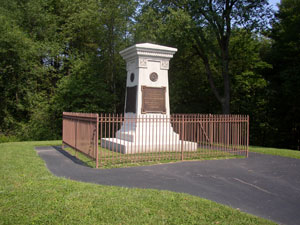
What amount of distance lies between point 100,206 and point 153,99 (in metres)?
7.73

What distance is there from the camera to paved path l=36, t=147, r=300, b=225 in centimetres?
561

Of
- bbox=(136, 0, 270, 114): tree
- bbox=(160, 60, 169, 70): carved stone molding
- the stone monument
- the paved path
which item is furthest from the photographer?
bbox=(136, 0, 270, 114): tree

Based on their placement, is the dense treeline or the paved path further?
the dense treeline

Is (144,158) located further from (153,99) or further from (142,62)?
(142,62)

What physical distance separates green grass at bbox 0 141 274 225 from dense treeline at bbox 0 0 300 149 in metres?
13.9

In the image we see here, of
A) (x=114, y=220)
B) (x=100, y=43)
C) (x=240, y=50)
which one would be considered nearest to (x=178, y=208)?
(x=114, y=220)

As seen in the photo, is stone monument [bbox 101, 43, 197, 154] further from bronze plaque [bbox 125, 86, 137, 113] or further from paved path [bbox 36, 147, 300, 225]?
paved path [bbox 36, 147, 300, 225]

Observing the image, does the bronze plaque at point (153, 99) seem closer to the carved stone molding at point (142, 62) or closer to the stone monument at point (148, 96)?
the stone monument at point (148, 96)

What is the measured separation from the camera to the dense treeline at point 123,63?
19203 mm

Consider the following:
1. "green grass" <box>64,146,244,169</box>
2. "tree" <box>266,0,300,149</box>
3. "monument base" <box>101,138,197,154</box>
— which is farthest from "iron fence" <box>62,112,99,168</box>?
"tree" <box>266,0,300,149</box>

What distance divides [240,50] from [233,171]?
1565 centimetres

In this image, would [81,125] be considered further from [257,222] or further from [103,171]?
[257,222]

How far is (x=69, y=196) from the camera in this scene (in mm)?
5562

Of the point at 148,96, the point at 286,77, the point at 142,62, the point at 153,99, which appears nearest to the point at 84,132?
the point at 148,96
